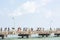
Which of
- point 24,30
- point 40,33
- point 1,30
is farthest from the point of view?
point 40,33

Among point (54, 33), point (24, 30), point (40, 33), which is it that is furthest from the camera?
point (54, 33)

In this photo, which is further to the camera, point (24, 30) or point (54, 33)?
point (54, 33)

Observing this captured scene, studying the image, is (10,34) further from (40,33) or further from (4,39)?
(40,33)

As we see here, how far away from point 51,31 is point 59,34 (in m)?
7.24

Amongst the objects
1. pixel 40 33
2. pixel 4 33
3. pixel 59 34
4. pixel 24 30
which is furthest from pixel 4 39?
pixel 59 34

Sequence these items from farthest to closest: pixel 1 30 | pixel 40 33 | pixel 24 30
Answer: pixel 40 33, pixel 24 30, pixel 1 30

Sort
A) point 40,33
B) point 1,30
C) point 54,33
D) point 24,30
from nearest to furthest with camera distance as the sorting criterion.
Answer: point 1,30, point 24,30, point 40,33, point 54,33

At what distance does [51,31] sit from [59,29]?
9031 millimetres

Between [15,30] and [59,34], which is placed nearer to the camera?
[15,30]

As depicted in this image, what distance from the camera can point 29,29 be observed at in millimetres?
80500

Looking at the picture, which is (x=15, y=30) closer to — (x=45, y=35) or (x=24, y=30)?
(x=24, y=30)

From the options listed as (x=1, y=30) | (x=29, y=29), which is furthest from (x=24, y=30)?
(x=1, y=30)

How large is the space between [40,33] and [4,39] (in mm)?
16977

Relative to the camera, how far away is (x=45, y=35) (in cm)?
9156
